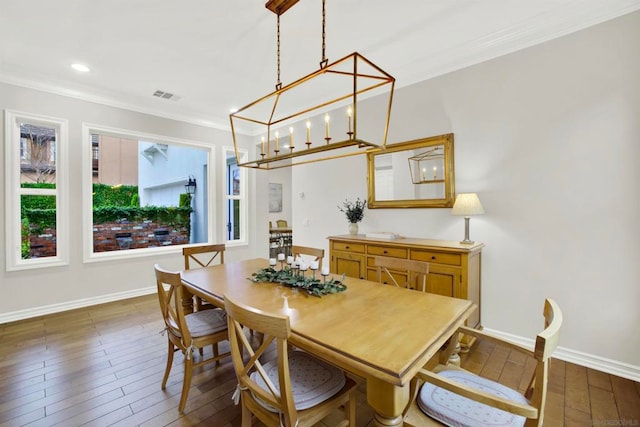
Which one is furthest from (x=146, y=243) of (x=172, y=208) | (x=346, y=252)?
(x=346, y=252)

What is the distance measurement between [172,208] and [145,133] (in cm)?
172

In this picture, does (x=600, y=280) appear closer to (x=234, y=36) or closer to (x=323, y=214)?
(x=323, y=214)

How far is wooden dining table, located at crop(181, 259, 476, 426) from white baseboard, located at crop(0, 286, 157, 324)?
2612 mm

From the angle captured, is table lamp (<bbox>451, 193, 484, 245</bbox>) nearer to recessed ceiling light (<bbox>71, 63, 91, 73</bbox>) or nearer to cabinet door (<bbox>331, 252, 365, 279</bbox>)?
cabinet door (<bbox>331, 252, 365, 279</bbox>)

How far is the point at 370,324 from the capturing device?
4.62ft

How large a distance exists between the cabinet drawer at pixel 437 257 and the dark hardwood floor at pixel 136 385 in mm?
845

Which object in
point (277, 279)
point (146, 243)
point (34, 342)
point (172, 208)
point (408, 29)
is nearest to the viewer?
point (277, 279)

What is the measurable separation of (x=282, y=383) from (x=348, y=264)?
2.33 metres

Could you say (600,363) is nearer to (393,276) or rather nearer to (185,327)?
(393,276)

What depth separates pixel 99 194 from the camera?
5203mm

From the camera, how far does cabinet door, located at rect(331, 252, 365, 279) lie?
3285mm

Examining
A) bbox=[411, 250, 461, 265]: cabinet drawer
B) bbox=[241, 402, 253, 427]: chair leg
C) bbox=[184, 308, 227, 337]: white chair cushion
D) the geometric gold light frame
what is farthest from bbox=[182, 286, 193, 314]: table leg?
bbox=[411, 250, 461, 265]: cabinet drawer

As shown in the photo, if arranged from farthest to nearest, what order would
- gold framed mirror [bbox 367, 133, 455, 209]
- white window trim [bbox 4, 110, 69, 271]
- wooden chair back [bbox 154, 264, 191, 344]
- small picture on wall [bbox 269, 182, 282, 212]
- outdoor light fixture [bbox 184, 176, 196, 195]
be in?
1. small picture on wall [bbox 269, 182, 282, 212]
2. outdoor light fixture [bbox 184, 176, 196, 195]
3. white window trim [bbox 4, 110, 69, 271]
4. gold framed mirror [bbox 367, 133, 455, 209]
5. wooden chair back [bbox 154, 264, 191, 344]

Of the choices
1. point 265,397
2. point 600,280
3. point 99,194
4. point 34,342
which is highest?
point 99,194
